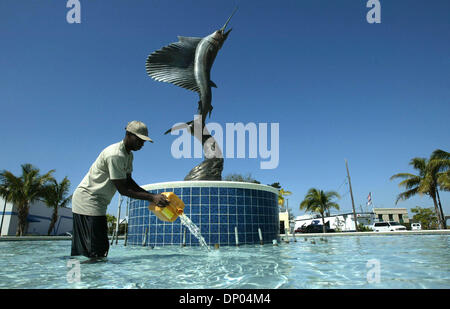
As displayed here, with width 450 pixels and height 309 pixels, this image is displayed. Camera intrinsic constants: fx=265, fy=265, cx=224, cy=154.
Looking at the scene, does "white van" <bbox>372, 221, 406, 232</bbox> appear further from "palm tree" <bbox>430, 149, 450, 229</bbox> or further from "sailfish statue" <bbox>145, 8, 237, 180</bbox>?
"sailfish statue" <bbox>145, 8, 237, 180</bbox>

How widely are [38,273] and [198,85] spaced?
9.33m

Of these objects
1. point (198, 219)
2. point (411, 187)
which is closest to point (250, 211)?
point (198, 219)

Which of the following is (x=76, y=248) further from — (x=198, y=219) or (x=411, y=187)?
(x=411, y=187)

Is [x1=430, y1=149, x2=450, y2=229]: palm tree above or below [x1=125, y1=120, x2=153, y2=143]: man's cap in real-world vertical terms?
above

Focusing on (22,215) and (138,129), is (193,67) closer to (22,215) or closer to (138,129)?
(138,129)

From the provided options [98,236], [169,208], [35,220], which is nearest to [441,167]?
[169,208]

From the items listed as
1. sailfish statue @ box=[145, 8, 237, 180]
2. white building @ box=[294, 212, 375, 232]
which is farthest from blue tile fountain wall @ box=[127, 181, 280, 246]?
white building @ box=[294, 212, 375, 232]

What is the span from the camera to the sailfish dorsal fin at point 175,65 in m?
11.3

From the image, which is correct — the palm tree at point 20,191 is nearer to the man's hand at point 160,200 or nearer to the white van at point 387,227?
the man's hand at point 160,200

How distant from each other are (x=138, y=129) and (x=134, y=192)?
83 cm

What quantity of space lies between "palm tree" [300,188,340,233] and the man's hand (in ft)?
103

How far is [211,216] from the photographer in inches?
365

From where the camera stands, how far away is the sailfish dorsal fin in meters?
11.3

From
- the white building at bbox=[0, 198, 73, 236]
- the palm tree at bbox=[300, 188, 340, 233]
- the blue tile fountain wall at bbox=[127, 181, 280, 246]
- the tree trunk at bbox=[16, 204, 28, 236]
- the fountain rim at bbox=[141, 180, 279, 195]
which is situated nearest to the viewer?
the blue tile fountain wall at bbox=[127, 181, 280, 246]
